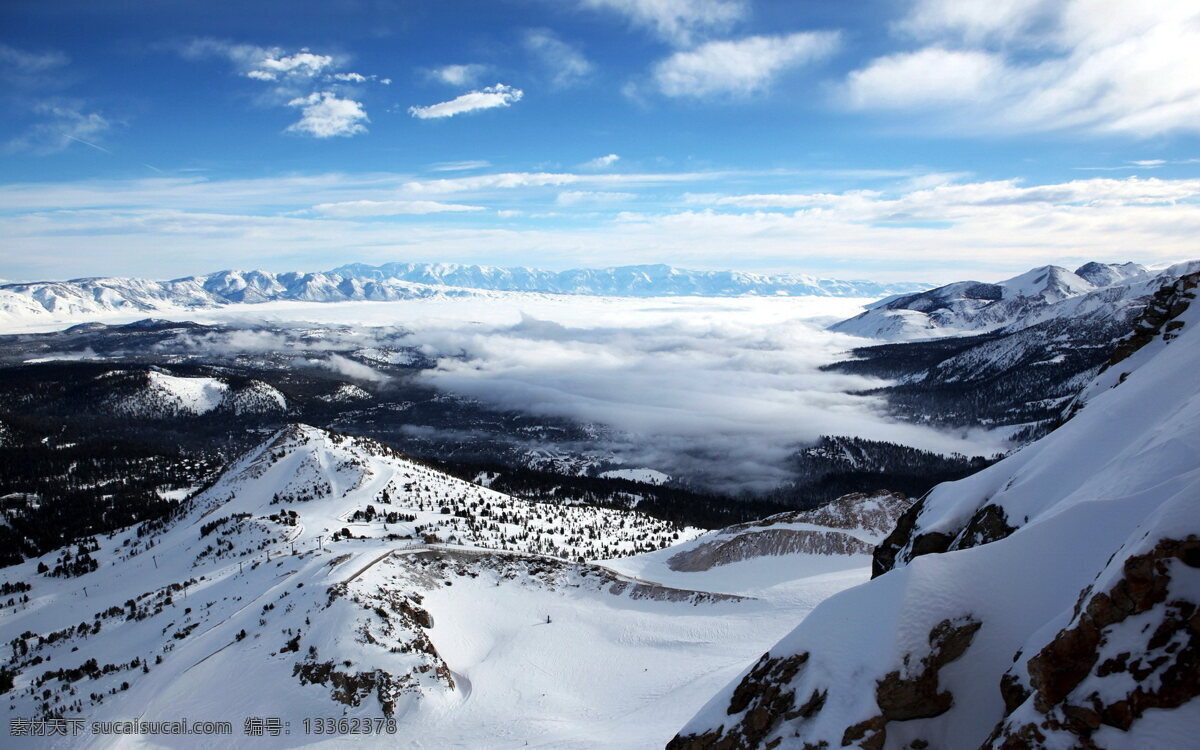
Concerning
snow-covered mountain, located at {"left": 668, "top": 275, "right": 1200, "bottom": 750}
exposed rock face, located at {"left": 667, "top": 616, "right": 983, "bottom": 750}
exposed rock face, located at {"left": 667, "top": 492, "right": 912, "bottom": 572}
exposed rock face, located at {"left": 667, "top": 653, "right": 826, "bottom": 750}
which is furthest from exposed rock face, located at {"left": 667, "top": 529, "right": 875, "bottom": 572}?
exposed rock face, located at {"left": 667, "top": 616, "right": 983, "bottom": 750}

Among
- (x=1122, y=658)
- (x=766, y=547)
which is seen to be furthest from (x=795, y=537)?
(x=1122, y=658)

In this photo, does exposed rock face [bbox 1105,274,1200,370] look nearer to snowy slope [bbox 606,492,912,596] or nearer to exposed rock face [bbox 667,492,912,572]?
snowy slope [bbox 606,492,912,596]

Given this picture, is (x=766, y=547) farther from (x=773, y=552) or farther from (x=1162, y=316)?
(x=1162, y=316)

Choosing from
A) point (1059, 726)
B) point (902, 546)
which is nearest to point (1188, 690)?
point (1059, 726)

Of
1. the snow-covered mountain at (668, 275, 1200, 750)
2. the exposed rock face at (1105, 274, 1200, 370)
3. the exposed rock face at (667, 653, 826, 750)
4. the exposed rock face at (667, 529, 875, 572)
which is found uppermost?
the exposed rock face at (1105, 274, 1200, 370)

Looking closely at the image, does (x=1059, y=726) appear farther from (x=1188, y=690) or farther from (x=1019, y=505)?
(x=1019, y=505)
